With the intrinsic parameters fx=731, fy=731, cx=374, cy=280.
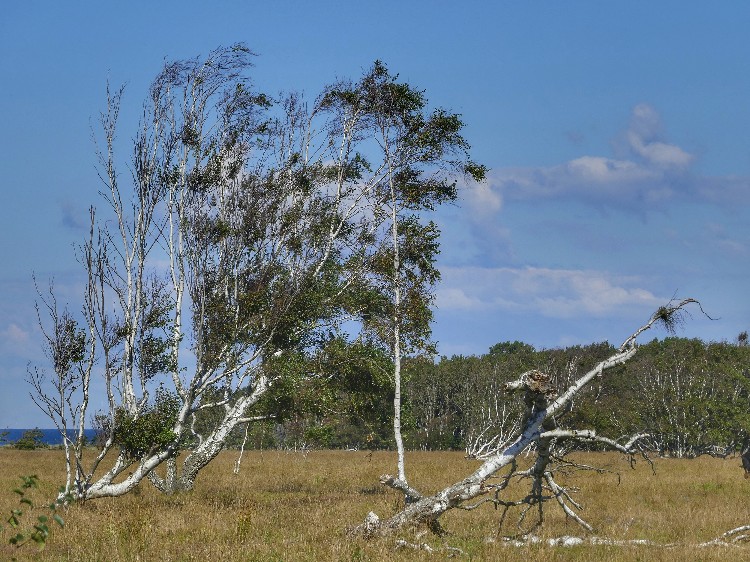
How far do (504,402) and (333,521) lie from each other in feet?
153

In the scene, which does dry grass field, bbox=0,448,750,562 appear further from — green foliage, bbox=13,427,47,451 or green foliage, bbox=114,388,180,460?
green foliage, bbox=13,427,47,451

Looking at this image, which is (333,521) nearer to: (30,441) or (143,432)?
(143,432)

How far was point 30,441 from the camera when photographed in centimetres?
5828

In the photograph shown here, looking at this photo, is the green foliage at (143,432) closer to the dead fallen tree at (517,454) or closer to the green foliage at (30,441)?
the dead fallen tree at (517,454)

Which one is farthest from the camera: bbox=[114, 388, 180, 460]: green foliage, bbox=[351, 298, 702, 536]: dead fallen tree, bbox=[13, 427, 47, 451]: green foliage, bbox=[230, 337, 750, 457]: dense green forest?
bbox=[13, 427, 47, 451]: green foliage

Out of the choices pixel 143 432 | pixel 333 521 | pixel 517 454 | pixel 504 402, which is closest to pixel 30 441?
pixel 504 402

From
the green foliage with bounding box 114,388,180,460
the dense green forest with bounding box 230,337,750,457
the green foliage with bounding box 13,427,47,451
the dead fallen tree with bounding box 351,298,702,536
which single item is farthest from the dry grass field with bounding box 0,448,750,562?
the green foliage with bounding box 13,427,47,451

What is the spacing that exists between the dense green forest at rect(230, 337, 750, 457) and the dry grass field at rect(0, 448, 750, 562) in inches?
97.2

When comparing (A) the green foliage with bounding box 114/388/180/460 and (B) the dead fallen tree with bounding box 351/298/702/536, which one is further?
(A) the green foliage with bounding box 114/388/180/460

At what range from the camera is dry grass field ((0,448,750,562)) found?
1229 centimetres

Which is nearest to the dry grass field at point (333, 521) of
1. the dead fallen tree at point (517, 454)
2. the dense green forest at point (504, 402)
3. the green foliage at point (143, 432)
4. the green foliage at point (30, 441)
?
the dead fallen tree at point (517, 454)

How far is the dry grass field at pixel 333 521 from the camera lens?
12289mm

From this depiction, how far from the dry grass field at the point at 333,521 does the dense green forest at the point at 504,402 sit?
2470 millimetres

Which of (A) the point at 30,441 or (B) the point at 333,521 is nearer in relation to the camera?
(B) the point at 333,521
